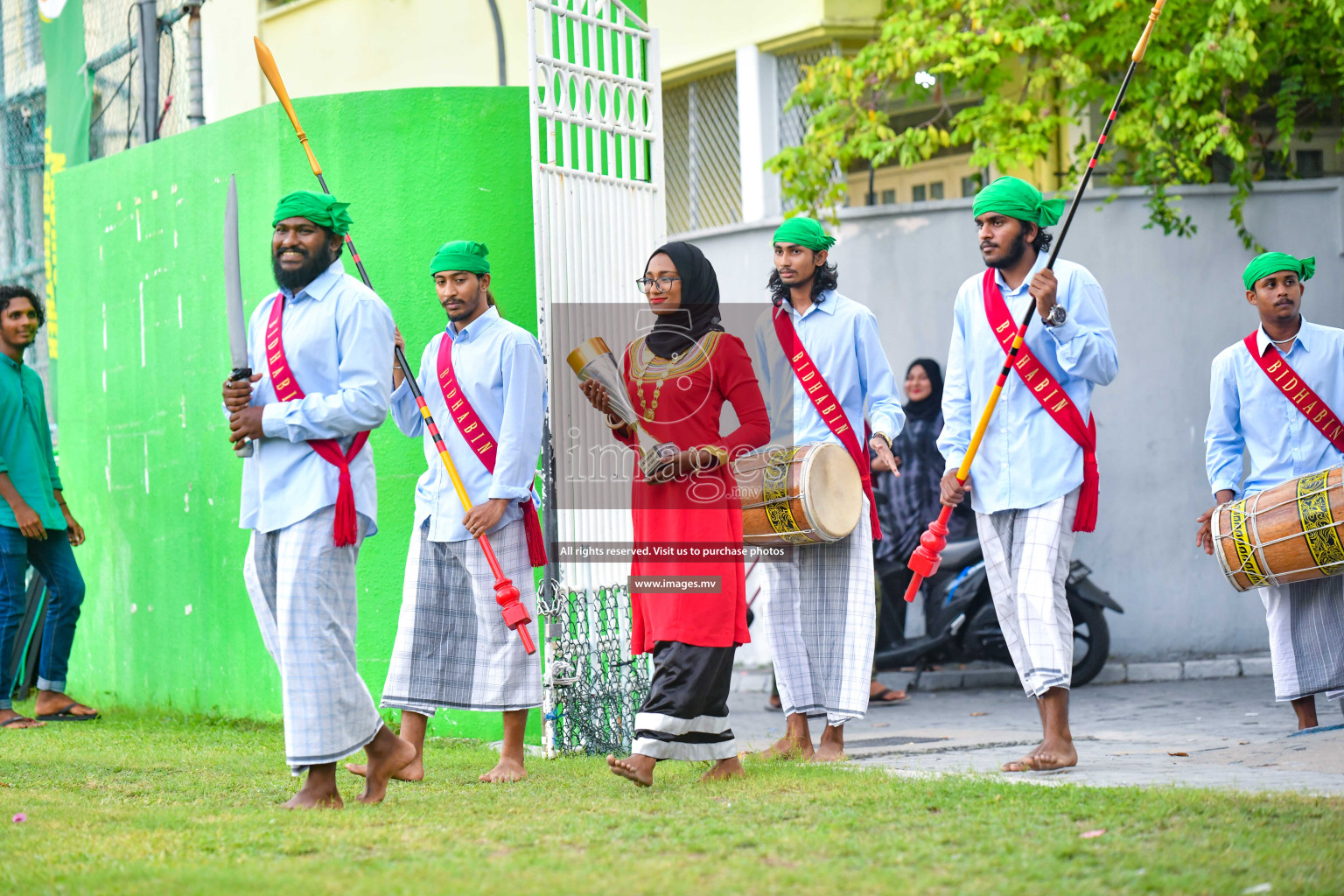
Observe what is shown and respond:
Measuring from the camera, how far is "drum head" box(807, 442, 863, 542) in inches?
244

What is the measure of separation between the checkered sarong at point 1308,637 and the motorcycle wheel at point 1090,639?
267 cm

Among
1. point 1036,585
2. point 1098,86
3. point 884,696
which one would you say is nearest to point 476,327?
point 1036,585

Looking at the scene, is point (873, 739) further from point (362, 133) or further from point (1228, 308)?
point (1228, 308)

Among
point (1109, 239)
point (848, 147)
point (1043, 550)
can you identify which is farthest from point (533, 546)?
point (1109, 239)

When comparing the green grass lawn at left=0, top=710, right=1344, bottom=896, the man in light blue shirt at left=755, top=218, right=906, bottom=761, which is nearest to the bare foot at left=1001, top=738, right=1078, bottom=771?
the green grass lawn at left=0, top=710, right=1344, bottom=896

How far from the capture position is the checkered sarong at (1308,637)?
662cm

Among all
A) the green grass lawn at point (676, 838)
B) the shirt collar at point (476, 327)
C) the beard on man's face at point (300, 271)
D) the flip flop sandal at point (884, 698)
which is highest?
the beard on man's face at point (300, 271)

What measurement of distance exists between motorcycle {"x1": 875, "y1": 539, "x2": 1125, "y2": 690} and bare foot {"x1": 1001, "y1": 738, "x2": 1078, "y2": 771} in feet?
12.7

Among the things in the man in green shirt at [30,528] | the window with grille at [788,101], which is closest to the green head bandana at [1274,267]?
the window with grille at [788,101]

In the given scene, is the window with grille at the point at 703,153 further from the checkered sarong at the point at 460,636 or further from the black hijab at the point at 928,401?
the checkered sarong at the point at 460,636

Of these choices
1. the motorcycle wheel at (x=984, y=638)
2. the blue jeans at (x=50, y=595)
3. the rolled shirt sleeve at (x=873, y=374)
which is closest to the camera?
the rolled shirt sleeve at (x=873, y=374)

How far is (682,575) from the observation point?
5.34m

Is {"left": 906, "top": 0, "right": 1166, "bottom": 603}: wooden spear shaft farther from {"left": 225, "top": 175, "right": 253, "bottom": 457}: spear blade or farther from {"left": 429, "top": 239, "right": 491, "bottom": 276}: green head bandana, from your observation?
{"left": 225, "top": 175, "right": 253, "bottom": 457}: spear blade

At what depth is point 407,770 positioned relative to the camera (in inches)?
221
